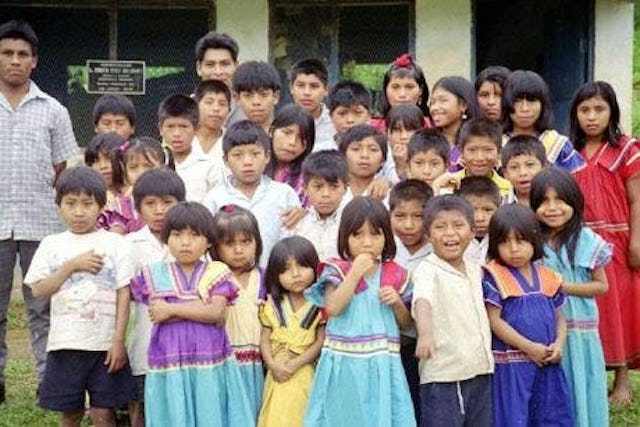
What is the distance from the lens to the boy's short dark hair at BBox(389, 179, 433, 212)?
399 centimetres

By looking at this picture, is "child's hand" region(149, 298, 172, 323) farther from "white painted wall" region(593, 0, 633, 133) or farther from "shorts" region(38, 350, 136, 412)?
"white painted wall" region(593, 0, 633, 133)

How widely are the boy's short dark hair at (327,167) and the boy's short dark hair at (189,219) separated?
0.52 m

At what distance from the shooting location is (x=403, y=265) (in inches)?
159

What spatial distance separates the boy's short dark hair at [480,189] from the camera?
4121 millimetres

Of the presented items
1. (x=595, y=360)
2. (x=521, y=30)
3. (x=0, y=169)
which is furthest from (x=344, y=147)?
(x=521, y=30)

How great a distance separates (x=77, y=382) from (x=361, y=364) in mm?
1176

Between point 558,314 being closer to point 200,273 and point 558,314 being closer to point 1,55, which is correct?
point 200,273

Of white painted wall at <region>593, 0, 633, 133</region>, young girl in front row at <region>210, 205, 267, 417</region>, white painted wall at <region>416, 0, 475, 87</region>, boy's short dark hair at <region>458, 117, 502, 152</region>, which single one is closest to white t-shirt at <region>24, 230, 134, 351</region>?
young girl in front row at <region>210, 205, 267, 417</region>

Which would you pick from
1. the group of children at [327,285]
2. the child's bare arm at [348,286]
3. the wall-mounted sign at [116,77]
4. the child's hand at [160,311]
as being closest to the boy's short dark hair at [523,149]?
the group of children at [327,285]

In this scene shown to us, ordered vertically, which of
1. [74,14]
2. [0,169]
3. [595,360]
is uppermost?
[74,14]

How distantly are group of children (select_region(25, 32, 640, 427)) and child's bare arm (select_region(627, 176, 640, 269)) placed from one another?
558 millimetres

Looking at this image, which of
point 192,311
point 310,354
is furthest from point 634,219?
point 192,311

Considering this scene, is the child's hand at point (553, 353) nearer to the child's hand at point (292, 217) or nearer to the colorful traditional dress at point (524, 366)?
the colorful traditional dress at point (524, 366)

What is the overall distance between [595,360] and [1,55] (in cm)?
329
